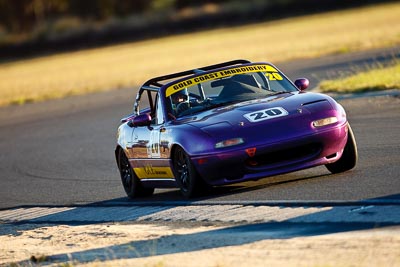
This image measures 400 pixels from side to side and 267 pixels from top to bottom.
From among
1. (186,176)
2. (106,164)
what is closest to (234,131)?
(186,176)

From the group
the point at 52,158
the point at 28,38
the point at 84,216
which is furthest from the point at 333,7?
the point at 84,216

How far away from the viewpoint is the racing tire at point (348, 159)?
11.4 meters

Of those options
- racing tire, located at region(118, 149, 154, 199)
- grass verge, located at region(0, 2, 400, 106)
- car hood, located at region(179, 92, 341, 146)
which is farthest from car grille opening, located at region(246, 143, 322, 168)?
grass verge, located at region(0, 2, 400, 106)

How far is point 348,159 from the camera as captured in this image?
11469 mm

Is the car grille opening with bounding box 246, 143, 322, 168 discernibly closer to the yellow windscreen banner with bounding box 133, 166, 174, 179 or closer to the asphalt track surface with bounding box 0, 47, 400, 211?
the asphalt track surface with bounding box 0, 47, 400, 211

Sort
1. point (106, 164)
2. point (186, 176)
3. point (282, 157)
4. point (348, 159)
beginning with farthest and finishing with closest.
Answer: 1. point (106, 164)
2. point (348, 159)
3. point (186, 176)
4. point (282, 157)

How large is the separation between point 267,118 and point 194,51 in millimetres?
44713

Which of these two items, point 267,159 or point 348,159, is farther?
point 348,159

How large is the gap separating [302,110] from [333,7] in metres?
59.4

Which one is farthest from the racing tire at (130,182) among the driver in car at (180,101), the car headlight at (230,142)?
the car headlight at (230,142)

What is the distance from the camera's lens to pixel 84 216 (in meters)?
11.5

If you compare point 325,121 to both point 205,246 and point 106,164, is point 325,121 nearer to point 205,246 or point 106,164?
point 205,246

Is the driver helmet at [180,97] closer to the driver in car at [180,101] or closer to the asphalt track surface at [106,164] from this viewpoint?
the driver in car at [180,101]

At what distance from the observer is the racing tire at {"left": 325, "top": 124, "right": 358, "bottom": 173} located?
11.4 m
